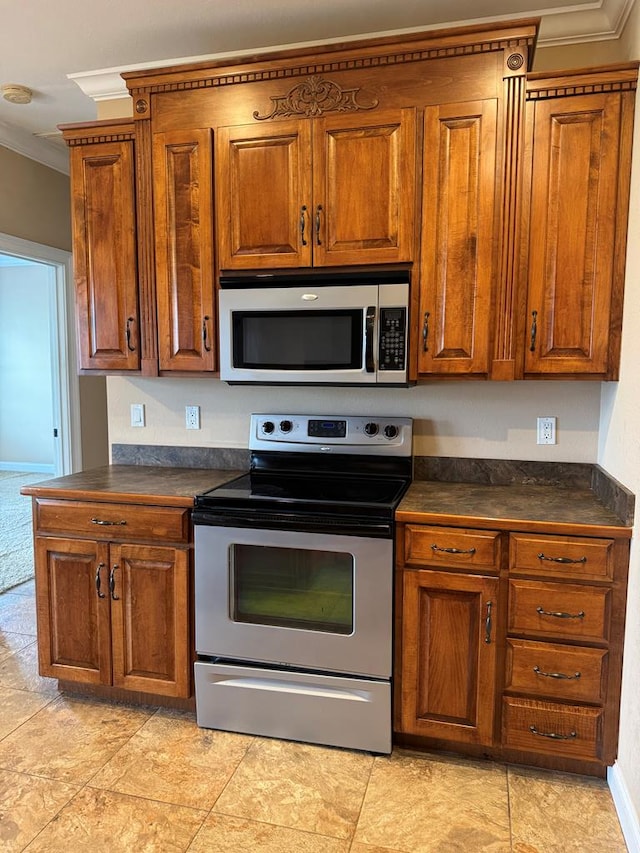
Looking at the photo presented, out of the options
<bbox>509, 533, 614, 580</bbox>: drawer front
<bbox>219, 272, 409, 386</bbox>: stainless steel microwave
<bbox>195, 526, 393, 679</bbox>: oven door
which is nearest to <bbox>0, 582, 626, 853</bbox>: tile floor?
<bbox>195, 526, 393, 679</bbox>: oven door

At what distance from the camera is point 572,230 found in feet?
6.86

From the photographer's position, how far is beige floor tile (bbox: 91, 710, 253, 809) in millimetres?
1964

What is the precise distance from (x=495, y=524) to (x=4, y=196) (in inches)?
133

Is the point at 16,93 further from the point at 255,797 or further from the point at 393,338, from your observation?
the point at 255,797

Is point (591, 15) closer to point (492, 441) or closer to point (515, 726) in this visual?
point (492, 441)

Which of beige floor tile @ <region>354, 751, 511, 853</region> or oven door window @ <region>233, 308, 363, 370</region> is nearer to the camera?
beige floor tile @ <region>354, 751, 511, 853</region>

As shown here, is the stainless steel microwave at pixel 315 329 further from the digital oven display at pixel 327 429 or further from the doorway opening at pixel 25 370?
the doorway opening at pixel 25 370

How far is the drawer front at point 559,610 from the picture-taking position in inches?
75.6

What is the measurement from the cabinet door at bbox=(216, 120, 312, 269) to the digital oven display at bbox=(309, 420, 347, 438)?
0.69 metres

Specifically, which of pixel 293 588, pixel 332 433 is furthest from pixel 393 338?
pixel 293 588

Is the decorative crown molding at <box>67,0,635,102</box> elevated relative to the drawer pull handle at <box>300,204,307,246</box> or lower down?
elevated

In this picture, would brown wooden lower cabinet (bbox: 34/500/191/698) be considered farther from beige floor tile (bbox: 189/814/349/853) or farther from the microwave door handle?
the microwave door handle

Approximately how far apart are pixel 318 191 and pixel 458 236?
1.86 ft

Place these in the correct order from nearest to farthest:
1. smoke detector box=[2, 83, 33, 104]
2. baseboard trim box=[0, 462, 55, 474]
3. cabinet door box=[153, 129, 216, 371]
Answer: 1. cabinet door box=[153, 129, 216, 371]
2. smoke detector box=[2, 83, 33, 104]
3. baseboard trim box=[0, 462, 55, 474]
